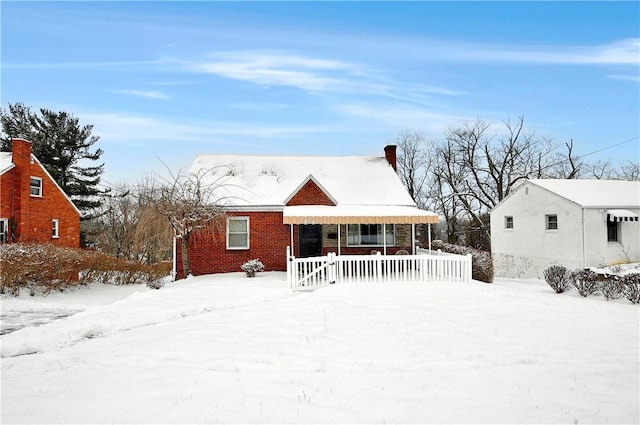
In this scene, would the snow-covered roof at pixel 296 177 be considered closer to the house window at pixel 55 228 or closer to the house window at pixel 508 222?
the house window at pixel 508 222

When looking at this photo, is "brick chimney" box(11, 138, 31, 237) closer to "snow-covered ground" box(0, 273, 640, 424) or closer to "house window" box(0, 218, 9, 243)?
"house window" box(0, 218, 9, 243)

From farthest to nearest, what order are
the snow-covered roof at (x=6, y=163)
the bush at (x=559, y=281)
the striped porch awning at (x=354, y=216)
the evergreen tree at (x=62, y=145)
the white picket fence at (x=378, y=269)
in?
the evergreen tree at (x=62, y=145)
the snow-covered roof at (x=6, y=163)
the striped porch awning at (x=354, y=216)
the bush at (x=559, y=281)
the white picket fence at (x=378, y=269)

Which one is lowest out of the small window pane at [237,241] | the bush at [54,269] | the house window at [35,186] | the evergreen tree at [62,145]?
the bush at [54,269]

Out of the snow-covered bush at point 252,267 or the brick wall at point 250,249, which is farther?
the brick wall at point 250,249

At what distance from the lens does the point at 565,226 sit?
78.4 feet

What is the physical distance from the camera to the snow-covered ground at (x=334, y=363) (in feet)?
18.2

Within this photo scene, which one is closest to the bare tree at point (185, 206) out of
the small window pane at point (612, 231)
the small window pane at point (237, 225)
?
the small window pane at point (237, 225)

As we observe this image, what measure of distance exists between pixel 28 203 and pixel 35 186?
4.43 ft

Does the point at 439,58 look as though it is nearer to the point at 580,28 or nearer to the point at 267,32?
the point at 580,28

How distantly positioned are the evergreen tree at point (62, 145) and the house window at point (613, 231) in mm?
39019

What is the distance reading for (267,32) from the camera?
14.9 m

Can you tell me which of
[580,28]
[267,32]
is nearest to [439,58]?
[580,28]

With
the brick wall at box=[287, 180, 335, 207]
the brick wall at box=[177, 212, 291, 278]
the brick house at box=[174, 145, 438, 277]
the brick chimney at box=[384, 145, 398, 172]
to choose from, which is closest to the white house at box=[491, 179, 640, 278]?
the brick chimney at box=[384, 145, 398, 172]

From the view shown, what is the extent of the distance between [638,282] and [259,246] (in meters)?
14.4
